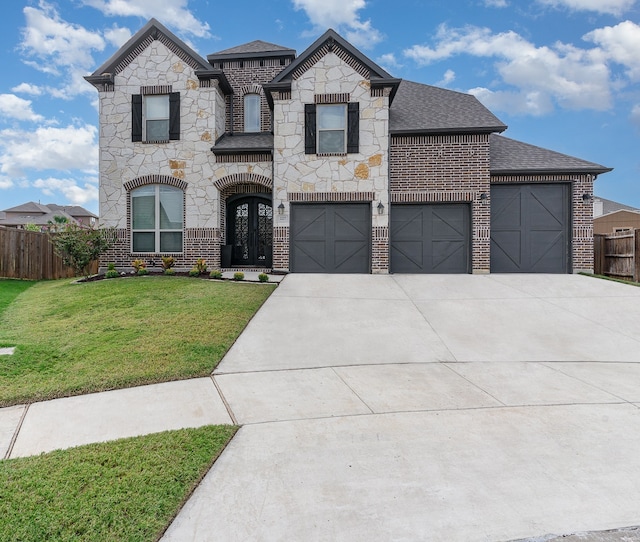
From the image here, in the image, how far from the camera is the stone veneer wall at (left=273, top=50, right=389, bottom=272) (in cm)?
1252

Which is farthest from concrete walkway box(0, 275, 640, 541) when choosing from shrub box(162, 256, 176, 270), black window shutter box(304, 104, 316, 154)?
black window shutter box(304, 104, 316, 154)

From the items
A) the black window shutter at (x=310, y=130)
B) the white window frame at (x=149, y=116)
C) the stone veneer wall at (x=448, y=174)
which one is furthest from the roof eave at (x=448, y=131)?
the white window frame at (x=149, y=116)

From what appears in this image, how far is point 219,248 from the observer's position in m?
13.4

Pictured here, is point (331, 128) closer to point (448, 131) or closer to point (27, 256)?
point (448, 131)

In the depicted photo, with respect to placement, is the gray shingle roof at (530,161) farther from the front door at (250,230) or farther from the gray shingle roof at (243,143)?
the front door at (250,230)

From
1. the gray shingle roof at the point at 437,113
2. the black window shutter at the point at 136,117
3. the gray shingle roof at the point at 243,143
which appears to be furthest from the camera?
the black window shutter at the point at 136,117

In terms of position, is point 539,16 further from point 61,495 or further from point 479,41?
point 61,495

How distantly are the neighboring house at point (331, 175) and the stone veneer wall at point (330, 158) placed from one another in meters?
0.03

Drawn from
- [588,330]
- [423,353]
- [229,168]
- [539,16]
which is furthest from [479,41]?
[423,353]

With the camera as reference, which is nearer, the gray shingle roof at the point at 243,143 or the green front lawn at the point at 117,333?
the green front lawn at the point at 117,333

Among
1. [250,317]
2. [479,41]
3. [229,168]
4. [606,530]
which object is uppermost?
[479,41]

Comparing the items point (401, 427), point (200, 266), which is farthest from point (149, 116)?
point (401, 427)

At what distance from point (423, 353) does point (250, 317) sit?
3409 mm

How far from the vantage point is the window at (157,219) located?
13.6m
